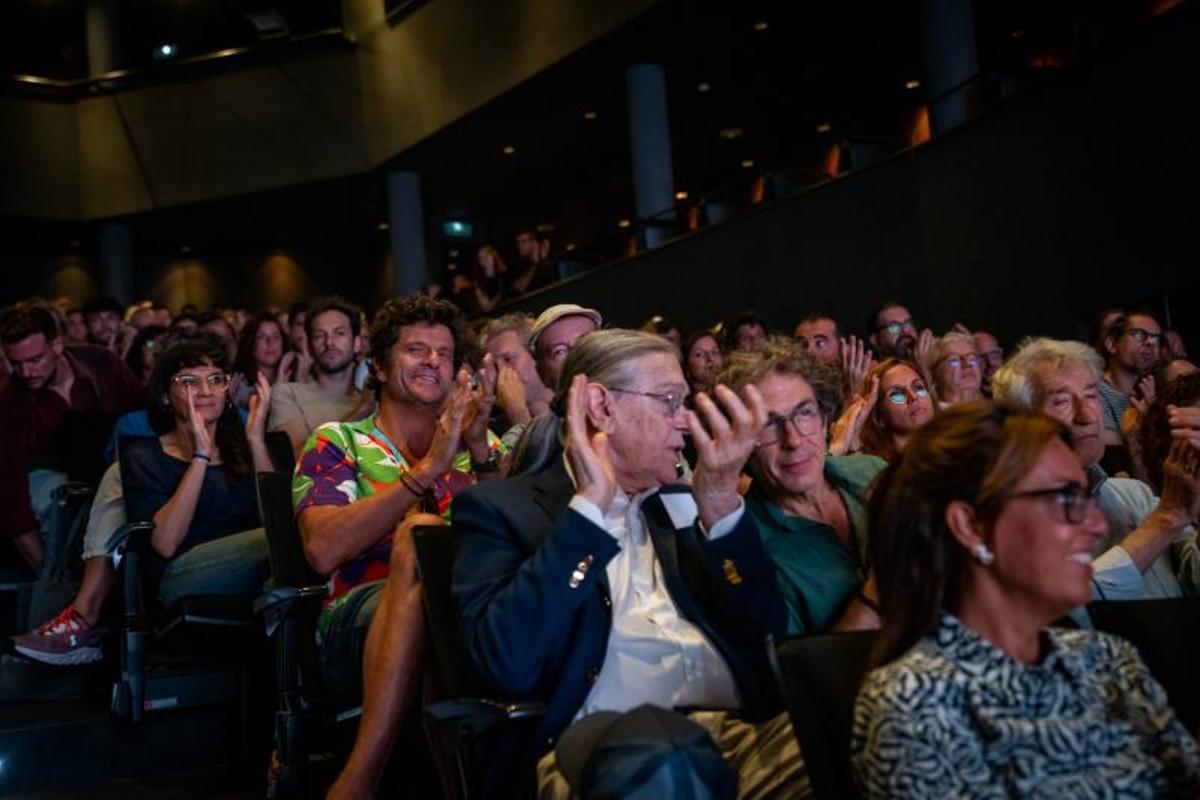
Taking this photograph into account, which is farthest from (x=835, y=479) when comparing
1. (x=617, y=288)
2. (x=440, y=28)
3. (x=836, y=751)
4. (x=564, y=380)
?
(x=440, y=28)

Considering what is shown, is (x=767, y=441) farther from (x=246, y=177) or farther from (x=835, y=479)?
(x=246, y=177)

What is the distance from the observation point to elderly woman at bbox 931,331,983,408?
3652mm

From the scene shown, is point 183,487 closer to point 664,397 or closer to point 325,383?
point 325,383

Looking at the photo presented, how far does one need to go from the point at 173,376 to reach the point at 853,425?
6.52ft

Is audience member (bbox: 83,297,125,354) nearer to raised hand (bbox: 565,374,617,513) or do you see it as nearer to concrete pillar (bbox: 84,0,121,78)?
raised hand (bbox: 565,374,617,513)

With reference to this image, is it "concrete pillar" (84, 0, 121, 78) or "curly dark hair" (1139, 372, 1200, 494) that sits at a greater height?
"concrete pillar" (84, 0, 121, 78)

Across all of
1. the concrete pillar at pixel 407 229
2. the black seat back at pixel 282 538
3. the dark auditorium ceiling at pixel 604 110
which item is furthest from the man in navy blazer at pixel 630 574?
the concrete pillar at pixel 407 229

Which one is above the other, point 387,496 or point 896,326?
point 896,326

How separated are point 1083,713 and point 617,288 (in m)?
8.96

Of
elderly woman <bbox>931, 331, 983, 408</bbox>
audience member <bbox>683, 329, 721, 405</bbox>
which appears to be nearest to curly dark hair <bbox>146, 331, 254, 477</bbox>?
elderly woman <bbox>931, 331, 983, 408</bbox>

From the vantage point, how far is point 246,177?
43.0ft

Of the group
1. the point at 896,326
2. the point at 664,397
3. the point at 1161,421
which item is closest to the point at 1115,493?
the point at 1161,421

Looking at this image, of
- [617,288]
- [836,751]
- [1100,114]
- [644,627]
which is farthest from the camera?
[617,288]

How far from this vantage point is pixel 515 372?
12.6 feet
